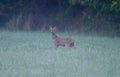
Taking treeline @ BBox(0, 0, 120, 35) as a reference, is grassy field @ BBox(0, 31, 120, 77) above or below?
below

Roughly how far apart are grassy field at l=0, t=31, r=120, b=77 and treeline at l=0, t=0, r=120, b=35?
5.30 metres

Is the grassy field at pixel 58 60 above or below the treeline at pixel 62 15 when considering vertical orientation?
below

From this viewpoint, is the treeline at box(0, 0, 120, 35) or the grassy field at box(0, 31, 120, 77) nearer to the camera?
the grassy field at box(0, 31, 120, 77)

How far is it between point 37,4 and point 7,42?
7.42 m

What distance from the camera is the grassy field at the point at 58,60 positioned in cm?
965

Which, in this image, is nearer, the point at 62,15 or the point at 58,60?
the point at 58,60

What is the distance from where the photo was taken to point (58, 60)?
11.5 metres

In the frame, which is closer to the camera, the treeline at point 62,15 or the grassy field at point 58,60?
the grassy field at point 58,60

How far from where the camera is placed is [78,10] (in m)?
22.3

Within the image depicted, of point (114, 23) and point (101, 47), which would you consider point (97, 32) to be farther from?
point (101, 47)

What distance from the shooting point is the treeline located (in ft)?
67.7

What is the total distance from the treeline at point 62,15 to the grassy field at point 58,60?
530 centimetres

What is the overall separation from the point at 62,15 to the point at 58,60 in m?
11.3

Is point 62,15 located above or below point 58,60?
above
